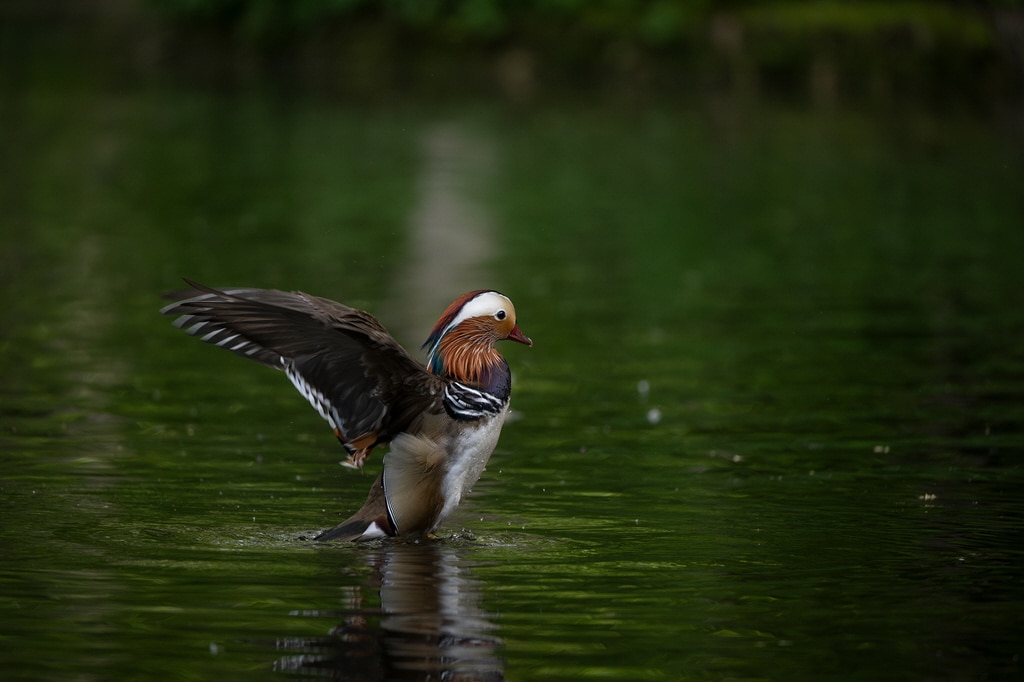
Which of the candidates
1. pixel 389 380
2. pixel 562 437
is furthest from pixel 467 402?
pixel 562 437

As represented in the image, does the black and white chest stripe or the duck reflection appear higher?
the black and white chest stripe

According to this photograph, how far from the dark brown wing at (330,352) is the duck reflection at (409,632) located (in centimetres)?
62

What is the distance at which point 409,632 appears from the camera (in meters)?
7.06

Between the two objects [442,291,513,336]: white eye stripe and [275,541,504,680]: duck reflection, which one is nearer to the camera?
[275,541,504,680]: duck reflection

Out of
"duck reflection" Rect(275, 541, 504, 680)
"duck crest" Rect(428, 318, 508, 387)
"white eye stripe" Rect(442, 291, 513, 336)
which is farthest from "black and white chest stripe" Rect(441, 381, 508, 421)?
"duck reflection" Rect(275, 541, 504, 680)

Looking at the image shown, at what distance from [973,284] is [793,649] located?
12.2 metres

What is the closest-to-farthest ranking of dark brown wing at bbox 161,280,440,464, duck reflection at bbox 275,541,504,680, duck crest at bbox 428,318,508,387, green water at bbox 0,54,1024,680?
duck reflection at bbox 275,541,504,680 < green water at bbox 0,54,1024,680 < dark brown wing at bbox 161,280,440,464 < duck crest at bbox 428,318,508,387

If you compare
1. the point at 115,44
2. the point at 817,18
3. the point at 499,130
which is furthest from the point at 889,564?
the point at 115,44

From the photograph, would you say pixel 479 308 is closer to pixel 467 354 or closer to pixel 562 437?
pixel 467 354

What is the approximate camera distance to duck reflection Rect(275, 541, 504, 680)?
21.5 feet

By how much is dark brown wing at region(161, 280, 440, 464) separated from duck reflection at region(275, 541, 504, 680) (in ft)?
2.03

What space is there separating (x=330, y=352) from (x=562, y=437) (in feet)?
12.2

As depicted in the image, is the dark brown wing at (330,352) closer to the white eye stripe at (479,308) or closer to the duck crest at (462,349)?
the duck crest at (462,349)

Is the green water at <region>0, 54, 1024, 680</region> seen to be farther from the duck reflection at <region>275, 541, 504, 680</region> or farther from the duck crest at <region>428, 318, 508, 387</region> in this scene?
the duck crest at <region>428, 318, 508, 387</region>
